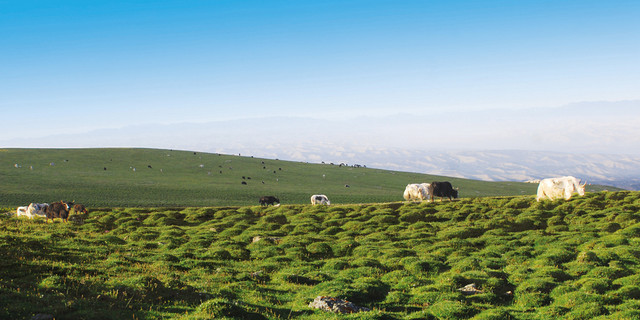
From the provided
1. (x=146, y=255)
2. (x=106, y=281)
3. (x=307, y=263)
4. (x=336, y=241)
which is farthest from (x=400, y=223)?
(x=106, y=281)

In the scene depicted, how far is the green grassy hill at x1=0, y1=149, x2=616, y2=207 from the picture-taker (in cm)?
8956

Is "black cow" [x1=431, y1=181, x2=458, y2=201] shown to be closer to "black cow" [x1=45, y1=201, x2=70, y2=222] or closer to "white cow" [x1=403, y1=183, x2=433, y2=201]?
"white cow" [x1=403, y1=183, x2=433, y2=201]

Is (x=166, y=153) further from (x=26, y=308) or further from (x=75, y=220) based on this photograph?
(x=26, y=308)

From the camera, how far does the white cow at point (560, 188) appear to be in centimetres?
5030

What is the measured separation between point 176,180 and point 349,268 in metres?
102

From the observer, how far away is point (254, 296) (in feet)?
62.5

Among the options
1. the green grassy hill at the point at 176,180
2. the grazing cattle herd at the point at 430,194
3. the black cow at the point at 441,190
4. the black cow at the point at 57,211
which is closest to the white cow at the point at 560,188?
the grazing cattle herd at the point at 430,194

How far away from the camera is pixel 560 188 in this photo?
167 ft

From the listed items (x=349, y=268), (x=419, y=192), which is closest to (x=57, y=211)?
(x=349, y=268)

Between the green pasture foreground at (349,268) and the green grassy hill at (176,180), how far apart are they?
46.6 metres

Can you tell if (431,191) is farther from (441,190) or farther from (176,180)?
(176,180)

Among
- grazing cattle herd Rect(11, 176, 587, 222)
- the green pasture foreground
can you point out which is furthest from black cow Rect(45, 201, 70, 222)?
the green pasture foreground

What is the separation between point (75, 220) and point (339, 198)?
63.9 meters

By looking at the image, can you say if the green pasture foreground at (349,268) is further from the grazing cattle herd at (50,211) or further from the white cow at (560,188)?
the white cow at (560,188)
